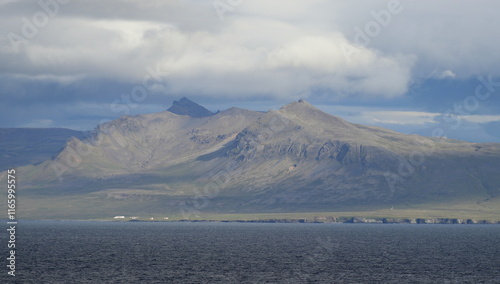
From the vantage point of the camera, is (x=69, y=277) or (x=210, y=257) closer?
(x=69, y=277)

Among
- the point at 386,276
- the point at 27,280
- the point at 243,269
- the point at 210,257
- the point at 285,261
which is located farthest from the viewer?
the point at 210,257

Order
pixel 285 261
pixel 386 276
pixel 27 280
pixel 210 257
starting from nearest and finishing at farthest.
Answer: pixel 27 280 < pixel 386 276 < pixel 285 261 < pixel 210 257

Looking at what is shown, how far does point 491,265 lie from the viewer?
16550cm

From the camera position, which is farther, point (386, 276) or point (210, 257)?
point (210, 257)

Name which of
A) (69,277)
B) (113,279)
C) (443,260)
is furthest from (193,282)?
(443,260)

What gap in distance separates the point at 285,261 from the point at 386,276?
3936 cm

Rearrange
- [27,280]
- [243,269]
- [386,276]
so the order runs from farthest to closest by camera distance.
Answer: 1. [243,269]
2. [386,276]
3. [27,280]

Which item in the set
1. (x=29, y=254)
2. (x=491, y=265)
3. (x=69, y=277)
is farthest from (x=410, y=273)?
(x=29, y=254)

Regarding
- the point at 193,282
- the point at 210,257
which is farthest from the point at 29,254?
the point at 193,282

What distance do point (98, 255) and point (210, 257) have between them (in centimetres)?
3437

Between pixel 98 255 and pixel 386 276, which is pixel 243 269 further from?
pixel 98 255

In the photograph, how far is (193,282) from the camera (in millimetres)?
131375

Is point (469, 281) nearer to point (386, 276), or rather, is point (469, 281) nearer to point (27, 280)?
point (386, 276)

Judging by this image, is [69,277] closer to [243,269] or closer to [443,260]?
[243,269]
